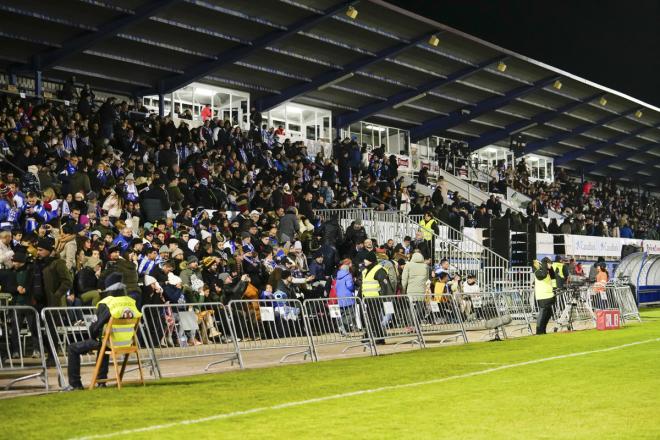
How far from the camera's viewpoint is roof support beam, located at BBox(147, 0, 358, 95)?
3490 centimetres

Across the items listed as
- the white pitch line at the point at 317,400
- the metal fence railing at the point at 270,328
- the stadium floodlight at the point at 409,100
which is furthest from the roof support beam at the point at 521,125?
the white pitch line at the point at 317,400

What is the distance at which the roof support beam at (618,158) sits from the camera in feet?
215

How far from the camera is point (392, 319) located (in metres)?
19.5

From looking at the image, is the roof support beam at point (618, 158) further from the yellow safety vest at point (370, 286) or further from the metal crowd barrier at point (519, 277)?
the yellow safety vest at point (370, 286)

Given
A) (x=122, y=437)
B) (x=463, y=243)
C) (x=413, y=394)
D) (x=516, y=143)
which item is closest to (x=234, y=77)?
(x=463, y=243)

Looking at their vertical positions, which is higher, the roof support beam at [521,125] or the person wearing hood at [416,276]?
the roof support beam at [521,125]

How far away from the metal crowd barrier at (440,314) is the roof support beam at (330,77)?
1921 cm

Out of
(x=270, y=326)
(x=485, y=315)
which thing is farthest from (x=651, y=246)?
(x=270, y=326)

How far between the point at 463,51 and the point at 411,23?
16.7 feet

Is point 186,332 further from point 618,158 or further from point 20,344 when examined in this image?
point 618,158

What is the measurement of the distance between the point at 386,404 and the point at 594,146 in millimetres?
54088

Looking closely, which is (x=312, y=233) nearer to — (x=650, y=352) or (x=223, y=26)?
(x=223, y=26)

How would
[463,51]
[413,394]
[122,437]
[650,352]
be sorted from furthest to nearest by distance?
[463,51], [650,352], [413,394], [122,437]

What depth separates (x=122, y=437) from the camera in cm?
867
